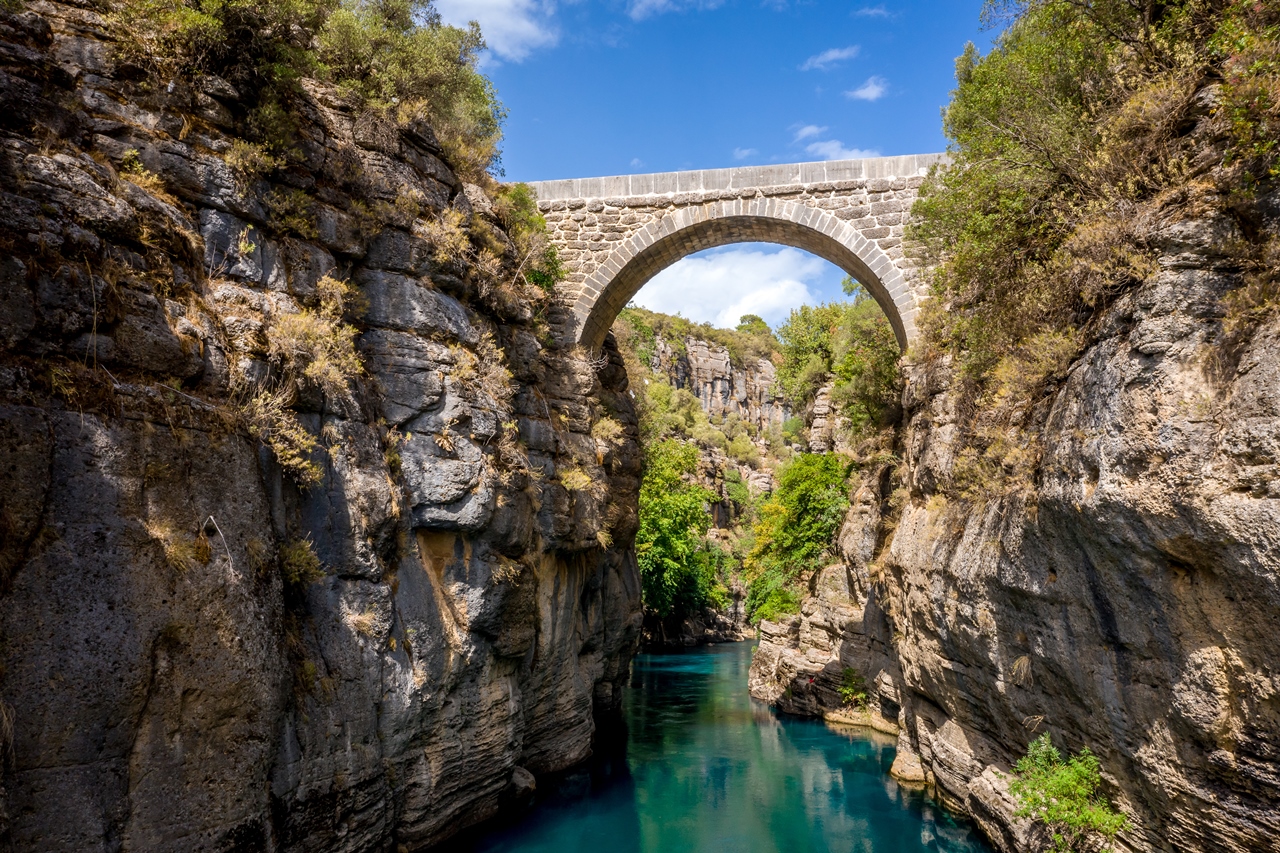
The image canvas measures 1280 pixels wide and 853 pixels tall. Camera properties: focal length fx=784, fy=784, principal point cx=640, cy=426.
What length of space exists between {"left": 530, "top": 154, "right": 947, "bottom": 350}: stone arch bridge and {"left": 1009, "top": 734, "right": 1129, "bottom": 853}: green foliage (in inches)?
287

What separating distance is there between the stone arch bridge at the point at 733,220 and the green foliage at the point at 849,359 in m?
1.36

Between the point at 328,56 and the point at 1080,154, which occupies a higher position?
the point at 328,56

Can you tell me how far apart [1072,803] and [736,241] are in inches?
432

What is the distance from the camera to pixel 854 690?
17.0 metres

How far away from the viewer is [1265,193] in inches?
220

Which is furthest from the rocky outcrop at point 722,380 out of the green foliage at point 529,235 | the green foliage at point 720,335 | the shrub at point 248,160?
the shrub at point 248,160

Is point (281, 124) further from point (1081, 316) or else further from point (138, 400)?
point (1081, 316)

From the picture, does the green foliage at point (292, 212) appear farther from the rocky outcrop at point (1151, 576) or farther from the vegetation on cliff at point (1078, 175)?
the rocky outcrop at point (1151, 576)

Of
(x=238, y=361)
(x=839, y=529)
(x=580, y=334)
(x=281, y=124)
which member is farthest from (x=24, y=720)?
(x=839, y=529)

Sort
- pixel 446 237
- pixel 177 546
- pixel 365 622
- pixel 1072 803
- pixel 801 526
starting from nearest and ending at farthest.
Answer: pixel 177 546, pixel 1072 803, pixel 365 622, pixel 446 237, pixel 801 526

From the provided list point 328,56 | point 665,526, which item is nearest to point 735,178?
point 328,56

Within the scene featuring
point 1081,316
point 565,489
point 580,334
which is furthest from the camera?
point 580,334

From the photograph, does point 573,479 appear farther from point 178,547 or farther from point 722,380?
point 722,380

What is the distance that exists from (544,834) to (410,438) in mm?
5850
